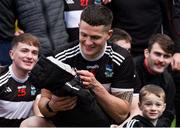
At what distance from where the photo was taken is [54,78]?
4309mm

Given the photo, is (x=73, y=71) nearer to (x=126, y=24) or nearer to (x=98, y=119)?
(x=98, y=119)

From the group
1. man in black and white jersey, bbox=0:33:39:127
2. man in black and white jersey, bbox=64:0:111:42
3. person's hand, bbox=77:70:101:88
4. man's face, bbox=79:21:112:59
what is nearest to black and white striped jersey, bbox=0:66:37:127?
man in black and white jersey, bbox=0:33:39:127

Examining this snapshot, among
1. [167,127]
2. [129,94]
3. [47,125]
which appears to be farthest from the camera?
[167,127]

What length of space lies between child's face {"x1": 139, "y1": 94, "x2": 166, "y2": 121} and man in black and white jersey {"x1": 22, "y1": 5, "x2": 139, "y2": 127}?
0.74 feet

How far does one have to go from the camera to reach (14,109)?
5699 mm

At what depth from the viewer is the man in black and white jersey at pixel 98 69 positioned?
180 inches

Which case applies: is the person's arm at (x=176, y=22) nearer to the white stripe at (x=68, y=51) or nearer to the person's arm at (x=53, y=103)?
the white stripe at (x=68, y=51)

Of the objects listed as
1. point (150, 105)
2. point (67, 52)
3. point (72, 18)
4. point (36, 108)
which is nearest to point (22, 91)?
point (36, 108)

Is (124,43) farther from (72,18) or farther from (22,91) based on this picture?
(22,91)

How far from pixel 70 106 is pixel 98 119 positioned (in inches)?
12.6

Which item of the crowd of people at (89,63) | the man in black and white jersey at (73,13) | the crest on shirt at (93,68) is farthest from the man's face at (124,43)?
the crest on shirt at (93,68)

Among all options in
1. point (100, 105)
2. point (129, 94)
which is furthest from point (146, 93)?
point (100, 105)

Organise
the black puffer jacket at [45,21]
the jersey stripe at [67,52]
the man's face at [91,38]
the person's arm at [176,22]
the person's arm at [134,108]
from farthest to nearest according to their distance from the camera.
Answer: the person's arm at [176,22] → the black puffer jacket at [45,21] → the person's arm at [134,108] → the jersey stripe at [67,52] → the man's face at [91,38]

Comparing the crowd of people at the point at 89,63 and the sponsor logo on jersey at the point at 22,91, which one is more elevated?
the crowd of people at the point at 89,63
